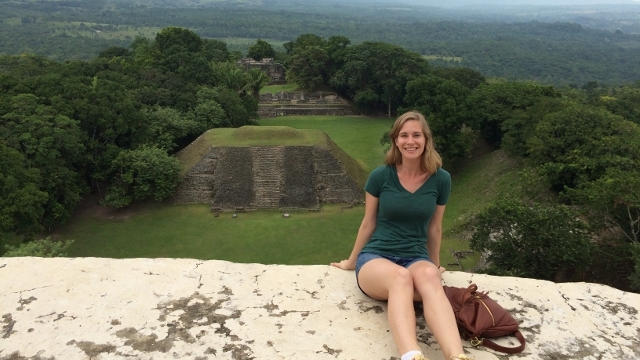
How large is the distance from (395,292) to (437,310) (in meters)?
0.27

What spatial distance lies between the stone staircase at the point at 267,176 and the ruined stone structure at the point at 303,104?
41.8ft

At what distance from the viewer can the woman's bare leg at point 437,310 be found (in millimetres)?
2426

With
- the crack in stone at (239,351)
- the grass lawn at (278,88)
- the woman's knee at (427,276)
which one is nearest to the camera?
the crack in stone at (239,351)

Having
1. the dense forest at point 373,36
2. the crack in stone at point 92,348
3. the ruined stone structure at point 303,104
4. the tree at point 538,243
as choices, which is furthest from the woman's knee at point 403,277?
the dense forest at point 373,36

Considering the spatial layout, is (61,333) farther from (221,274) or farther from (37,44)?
(37,44)

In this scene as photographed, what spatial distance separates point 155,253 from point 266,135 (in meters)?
7.99

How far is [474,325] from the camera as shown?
267 cm

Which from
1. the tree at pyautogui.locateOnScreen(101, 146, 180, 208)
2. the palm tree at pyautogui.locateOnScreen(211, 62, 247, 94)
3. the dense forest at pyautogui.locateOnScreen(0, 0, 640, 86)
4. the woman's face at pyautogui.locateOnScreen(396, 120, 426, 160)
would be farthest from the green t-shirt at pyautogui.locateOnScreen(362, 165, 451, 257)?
the dense forest at pyautogui.locateOnScreen(0, 0, 640, 86)

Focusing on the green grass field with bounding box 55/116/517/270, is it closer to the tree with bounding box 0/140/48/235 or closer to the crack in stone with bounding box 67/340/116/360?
the tree with bounding box 0/140/48/235

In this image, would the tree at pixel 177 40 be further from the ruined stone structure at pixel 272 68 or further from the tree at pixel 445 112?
the tree at pixel 445 112

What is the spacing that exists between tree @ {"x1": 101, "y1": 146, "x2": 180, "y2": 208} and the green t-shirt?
14.3 metres

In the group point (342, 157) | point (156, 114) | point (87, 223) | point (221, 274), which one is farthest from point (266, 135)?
point (221, 274)

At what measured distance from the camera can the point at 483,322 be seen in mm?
2660

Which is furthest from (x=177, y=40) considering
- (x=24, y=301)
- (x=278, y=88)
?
(x=24, y=301)
